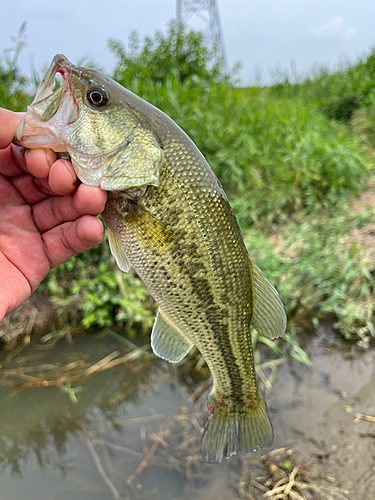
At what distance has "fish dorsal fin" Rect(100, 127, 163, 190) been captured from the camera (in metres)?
1.41

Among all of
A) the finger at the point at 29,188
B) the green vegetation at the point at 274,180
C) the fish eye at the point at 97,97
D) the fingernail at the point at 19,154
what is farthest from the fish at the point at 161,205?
the green vegetation at the point at 274,180

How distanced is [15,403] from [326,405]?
264cm

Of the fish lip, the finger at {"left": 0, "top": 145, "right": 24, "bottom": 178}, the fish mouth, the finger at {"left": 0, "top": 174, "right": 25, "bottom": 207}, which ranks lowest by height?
the finger at {"left": 0, "top": 174, "right": 25, "bottom": 207}

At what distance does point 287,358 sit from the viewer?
3361mm

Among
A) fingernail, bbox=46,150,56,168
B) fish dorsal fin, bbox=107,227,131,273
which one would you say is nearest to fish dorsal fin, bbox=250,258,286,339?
fish dorsal fin, bbox=107,227,131,273

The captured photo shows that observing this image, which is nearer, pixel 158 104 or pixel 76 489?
pixel 76 489

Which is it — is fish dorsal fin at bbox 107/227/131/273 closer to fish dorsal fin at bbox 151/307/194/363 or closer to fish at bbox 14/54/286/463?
fish at bbox 14/54/286/463

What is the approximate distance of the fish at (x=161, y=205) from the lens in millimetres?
1425

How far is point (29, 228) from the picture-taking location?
6.24 ft

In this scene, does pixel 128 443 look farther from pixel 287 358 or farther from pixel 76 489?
pixel 287 358

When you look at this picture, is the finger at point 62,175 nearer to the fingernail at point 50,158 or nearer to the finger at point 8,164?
the fingernail at point 50,158

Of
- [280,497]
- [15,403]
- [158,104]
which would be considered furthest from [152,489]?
[158,104]

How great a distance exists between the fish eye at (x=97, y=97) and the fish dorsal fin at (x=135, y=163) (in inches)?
6.9

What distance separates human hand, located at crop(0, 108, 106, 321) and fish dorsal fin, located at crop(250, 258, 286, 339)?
2.53ft
